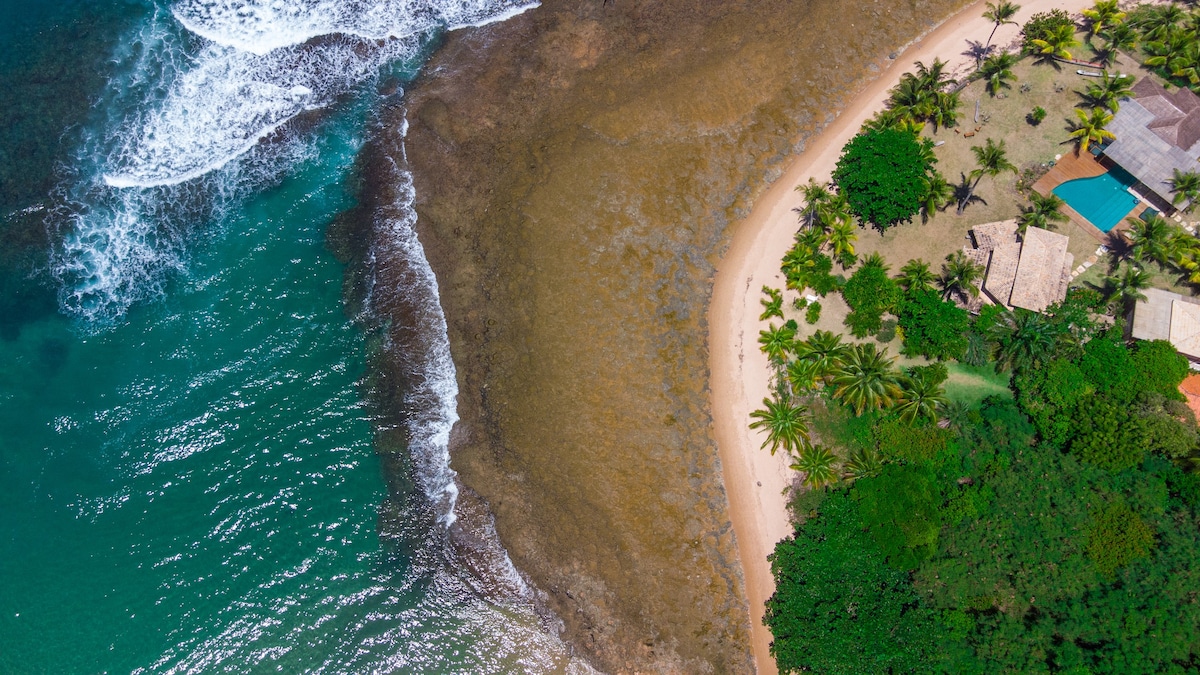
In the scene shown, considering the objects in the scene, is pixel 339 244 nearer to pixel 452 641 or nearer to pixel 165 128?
pixel 165 128

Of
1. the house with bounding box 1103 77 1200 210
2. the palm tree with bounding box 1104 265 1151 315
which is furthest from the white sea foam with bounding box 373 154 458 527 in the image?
the house with bounding box 1103 77 1200 210

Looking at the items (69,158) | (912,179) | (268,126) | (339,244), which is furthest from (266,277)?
(912,179)

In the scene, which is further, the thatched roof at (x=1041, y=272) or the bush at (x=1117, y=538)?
the thatched roof at (x=1041, y=272)

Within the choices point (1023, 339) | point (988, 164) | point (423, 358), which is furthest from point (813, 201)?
point (423, 358)

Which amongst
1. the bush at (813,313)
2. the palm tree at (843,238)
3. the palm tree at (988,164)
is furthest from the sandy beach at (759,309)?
the palm tree at (988,164)

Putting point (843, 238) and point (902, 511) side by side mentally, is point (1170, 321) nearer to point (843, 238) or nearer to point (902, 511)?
point (843, 238)

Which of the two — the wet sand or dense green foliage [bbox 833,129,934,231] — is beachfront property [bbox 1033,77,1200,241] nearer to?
dense green foliage [bbox 833,129,934,231]

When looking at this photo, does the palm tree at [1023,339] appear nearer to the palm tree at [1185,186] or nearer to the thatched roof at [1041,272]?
the thatched roof at [1041,272]
